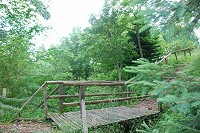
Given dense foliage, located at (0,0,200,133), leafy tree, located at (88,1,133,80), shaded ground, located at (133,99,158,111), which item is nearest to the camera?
dense foliage, located at (0,0,200,133)

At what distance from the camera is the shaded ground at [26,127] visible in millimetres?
4700

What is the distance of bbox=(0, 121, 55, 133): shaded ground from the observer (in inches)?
185

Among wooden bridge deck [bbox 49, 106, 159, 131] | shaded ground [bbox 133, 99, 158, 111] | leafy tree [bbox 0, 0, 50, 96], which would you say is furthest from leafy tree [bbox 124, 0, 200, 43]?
shaded ground [bbox 133, 99, 158, 111]

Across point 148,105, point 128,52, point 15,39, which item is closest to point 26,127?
point 15,39

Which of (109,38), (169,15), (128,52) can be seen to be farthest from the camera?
(128,52)

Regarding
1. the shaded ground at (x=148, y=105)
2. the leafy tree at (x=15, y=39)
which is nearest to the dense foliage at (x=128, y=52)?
the leafy tree at (x=15, y=39)

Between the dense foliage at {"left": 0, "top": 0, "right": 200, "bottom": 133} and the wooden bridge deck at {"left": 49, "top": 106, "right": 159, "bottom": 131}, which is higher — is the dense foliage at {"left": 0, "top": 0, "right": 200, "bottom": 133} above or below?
above

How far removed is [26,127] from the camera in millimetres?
5137

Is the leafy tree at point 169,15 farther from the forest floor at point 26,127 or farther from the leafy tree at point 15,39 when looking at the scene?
the leafy tree at point 15,39

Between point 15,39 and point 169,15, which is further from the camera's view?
point 15,39

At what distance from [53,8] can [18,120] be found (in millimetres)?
6562

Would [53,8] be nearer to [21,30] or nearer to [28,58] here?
[21,30]

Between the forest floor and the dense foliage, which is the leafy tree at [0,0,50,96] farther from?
the forest floor

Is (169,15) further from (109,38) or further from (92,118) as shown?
(109,38)
